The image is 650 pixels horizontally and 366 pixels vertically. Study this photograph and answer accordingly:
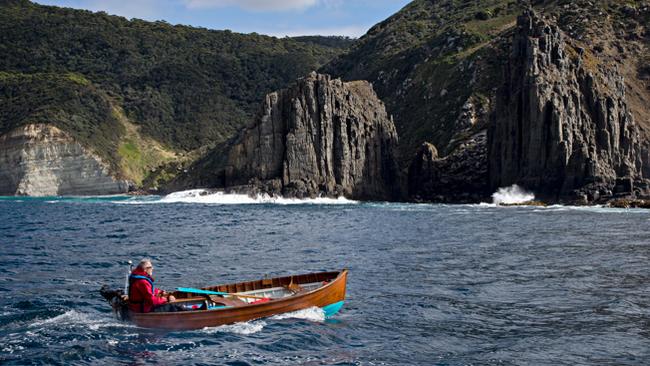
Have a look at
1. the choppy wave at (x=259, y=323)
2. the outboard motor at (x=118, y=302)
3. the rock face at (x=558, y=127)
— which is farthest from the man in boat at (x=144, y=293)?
the rock face at (x=558, y=127)

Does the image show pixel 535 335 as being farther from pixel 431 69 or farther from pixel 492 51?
pixel 431 69

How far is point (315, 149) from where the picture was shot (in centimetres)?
14400

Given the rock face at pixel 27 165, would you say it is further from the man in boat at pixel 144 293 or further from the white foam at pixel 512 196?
the man in boat at pixel 144 293

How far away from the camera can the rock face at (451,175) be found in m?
135

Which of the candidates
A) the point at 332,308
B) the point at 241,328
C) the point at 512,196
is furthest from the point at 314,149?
the point at 241,328

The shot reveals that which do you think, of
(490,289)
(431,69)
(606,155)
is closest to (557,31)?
(606,155)

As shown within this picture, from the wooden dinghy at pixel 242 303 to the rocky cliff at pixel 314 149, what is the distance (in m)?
103

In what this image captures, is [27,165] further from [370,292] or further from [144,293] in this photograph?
[144,293]

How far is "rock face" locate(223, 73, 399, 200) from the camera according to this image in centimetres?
14212

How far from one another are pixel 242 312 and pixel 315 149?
371 feet

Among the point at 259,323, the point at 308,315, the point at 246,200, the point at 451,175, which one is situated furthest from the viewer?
the point at 451,175

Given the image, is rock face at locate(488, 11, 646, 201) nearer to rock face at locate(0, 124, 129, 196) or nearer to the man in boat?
the man in boat

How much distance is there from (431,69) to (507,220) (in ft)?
372

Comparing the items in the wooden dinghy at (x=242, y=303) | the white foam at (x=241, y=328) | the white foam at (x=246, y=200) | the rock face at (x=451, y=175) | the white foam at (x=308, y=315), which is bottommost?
the white foam at (x=241, y=328)
